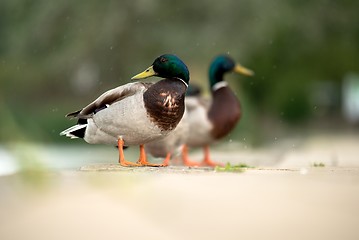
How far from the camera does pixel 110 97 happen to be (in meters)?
3.96

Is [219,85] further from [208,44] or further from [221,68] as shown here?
[208,44]

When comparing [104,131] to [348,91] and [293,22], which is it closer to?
[293,22]

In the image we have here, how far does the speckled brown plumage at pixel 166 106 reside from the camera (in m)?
3.60

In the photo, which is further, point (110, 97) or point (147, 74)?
point (110, 97)

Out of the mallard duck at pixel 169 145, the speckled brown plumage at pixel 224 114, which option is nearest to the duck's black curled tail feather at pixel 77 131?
the mallard duck at pixel 169 145

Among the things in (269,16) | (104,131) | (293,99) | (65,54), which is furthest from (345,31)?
(104,131)

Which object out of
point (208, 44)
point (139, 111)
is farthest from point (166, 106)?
point (208, 44)

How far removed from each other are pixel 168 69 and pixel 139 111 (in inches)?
12.4

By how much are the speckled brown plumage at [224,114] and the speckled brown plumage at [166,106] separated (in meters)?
3.74

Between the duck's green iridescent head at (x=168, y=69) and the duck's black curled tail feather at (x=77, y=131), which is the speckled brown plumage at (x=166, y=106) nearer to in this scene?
the duck's green iridescent head at (x=168, y=69)

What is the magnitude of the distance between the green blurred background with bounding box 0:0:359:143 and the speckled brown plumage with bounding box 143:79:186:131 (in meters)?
16.7

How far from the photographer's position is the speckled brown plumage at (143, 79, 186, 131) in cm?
360

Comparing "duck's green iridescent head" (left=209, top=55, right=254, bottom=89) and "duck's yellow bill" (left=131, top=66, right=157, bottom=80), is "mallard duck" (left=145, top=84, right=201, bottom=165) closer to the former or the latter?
Result: "duck's yellow bill" (left=131, top=66, right=157, bottom=80)

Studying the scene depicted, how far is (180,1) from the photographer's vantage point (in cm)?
2400
